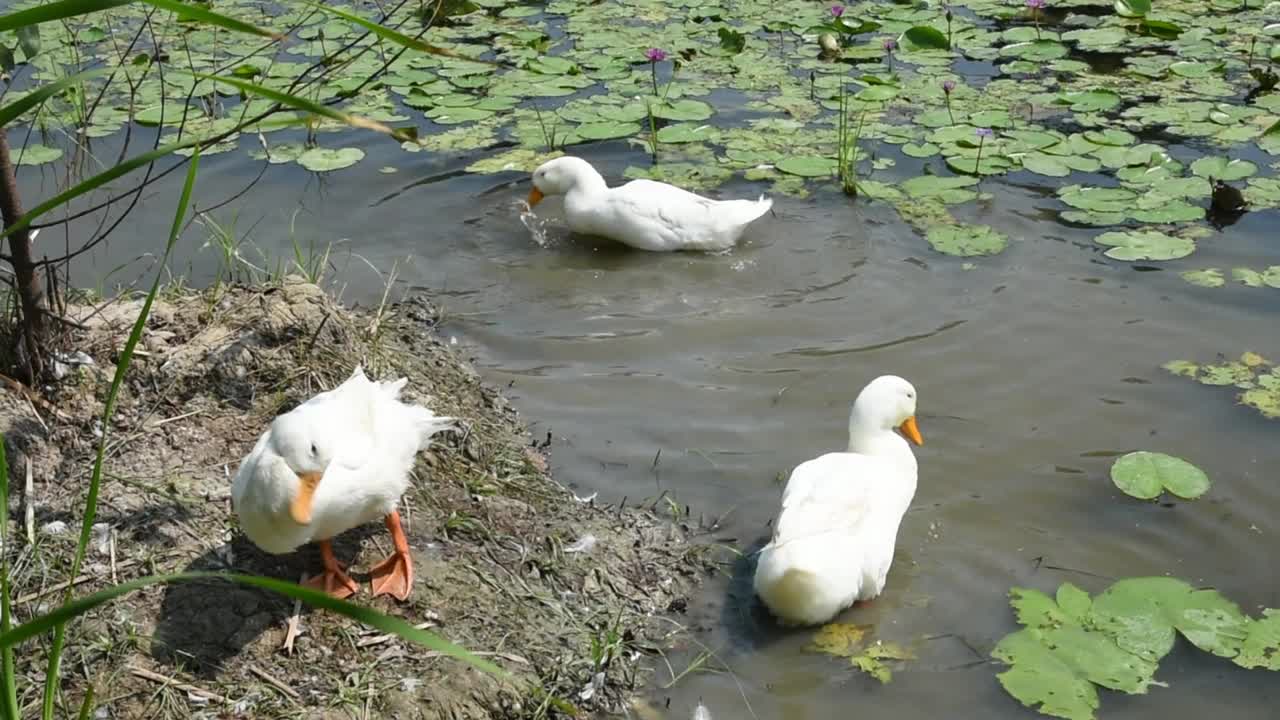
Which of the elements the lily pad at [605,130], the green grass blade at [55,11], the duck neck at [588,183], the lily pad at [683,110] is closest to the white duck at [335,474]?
the green grass blade at [55,11]

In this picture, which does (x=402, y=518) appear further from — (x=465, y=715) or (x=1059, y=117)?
(x=1059, y=117)

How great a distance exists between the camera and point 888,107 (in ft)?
25.1

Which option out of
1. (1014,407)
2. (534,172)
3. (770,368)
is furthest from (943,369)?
(534,172)

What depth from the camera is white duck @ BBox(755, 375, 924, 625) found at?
361 centimetres

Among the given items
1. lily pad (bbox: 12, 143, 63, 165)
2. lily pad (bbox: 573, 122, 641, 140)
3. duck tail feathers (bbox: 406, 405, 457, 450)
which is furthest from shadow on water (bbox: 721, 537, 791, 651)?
lily pad (bbox: 12, 143, 63, 165)

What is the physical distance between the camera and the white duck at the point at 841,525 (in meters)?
3.61

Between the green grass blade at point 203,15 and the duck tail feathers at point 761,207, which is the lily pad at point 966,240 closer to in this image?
the duck tail feathers at point 761,207

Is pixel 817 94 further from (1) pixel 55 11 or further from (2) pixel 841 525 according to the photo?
(1) pixel 55 11

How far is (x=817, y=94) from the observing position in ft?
25.8

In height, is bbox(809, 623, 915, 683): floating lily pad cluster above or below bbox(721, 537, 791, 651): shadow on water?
below

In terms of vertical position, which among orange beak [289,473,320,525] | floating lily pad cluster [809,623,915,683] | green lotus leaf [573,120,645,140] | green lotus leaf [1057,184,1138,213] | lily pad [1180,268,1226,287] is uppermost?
orange beak [289,473,320,525]

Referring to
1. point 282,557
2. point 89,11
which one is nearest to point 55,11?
point 89,11

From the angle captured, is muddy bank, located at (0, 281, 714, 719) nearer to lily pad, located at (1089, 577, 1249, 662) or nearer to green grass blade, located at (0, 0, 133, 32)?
lily pad, located at (1089, 577, 1249, 662)

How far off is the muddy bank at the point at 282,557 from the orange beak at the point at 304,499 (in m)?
0.45
